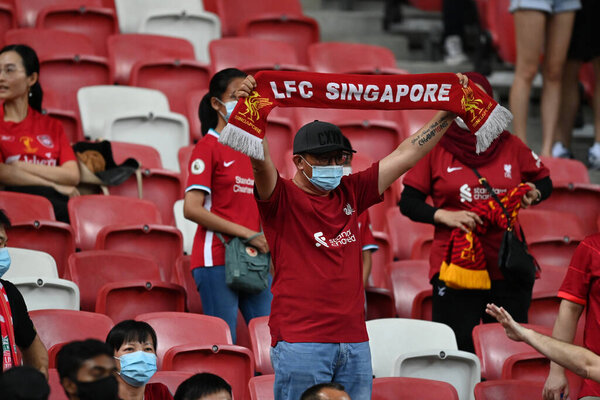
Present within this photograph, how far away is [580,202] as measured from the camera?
6953mm

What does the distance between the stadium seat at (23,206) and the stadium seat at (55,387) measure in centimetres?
162

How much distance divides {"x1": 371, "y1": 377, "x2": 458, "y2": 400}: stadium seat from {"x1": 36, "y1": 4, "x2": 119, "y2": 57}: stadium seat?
4887 mm

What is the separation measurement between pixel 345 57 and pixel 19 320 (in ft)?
16.4

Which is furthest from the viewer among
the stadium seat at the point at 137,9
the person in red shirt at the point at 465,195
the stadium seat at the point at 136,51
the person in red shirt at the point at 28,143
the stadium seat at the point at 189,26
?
Result: the stadium seat at the point at 137,9

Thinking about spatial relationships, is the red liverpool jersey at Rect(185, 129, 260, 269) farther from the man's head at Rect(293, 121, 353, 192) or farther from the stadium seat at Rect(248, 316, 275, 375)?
the man's head at Rect(293, 121, 353, 192)

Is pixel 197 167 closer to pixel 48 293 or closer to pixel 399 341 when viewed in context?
pixel 48 293

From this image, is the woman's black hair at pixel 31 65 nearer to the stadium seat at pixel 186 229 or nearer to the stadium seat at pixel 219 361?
the stadium seat at pixel 186 229

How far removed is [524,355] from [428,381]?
2.16ft

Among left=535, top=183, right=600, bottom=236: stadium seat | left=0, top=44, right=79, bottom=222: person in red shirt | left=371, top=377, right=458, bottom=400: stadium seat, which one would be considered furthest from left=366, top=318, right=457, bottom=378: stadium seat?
Result: left=535, top=183, right=600, bottom=236: stadium seat

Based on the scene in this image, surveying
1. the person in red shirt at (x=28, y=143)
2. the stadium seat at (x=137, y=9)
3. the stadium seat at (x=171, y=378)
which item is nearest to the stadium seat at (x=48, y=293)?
the stadium seat at (x=171, y=378)

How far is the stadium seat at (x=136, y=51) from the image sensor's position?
789cm

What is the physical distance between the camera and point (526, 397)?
451cm

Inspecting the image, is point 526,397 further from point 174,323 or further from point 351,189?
point 174,323

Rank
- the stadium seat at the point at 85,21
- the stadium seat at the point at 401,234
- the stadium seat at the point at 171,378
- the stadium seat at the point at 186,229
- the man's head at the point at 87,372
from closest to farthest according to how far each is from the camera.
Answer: the man's head at the point at 87,372 → the stadium seat at the point at 171,378 → the stadium seat at the point at 186,229 → the stadium seat at the point at 401,234 → the stadium seat at the point at 85,21
